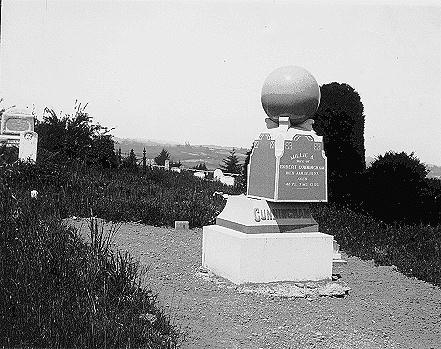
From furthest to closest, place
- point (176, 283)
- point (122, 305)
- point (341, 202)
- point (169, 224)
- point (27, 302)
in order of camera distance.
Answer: point (341, 202)
point (169, 224)
point (176, 283)
point (122, 305)
point (27, 302)

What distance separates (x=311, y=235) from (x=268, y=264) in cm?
84

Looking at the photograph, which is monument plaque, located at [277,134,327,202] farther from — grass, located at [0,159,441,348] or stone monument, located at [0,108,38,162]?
stone monument, located at [0,108,38,162]

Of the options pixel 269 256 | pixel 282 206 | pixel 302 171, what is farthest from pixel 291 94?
pixel 269 256

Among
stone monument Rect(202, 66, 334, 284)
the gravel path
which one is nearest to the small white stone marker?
the gravel path

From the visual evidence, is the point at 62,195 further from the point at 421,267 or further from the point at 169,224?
the point at 421,267

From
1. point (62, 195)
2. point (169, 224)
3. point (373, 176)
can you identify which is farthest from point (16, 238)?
point (373, 176)

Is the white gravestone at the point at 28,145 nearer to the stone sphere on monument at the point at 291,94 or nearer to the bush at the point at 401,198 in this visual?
the bush at the point at 401,198

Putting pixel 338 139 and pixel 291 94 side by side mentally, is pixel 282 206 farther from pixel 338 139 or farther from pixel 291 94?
pixel 338 139

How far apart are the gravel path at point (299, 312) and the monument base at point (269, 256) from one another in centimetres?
28

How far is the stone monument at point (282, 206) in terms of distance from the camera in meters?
8.12

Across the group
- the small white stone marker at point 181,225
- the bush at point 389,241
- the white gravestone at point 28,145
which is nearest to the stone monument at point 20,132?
the white gravestone at point 28,145

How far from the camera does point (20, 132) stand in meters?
18.4

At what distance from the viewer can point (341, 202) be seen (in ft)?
50.4

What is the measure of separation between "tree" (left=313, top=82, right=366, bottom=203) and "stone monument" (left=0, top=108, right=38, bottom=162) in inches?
346
